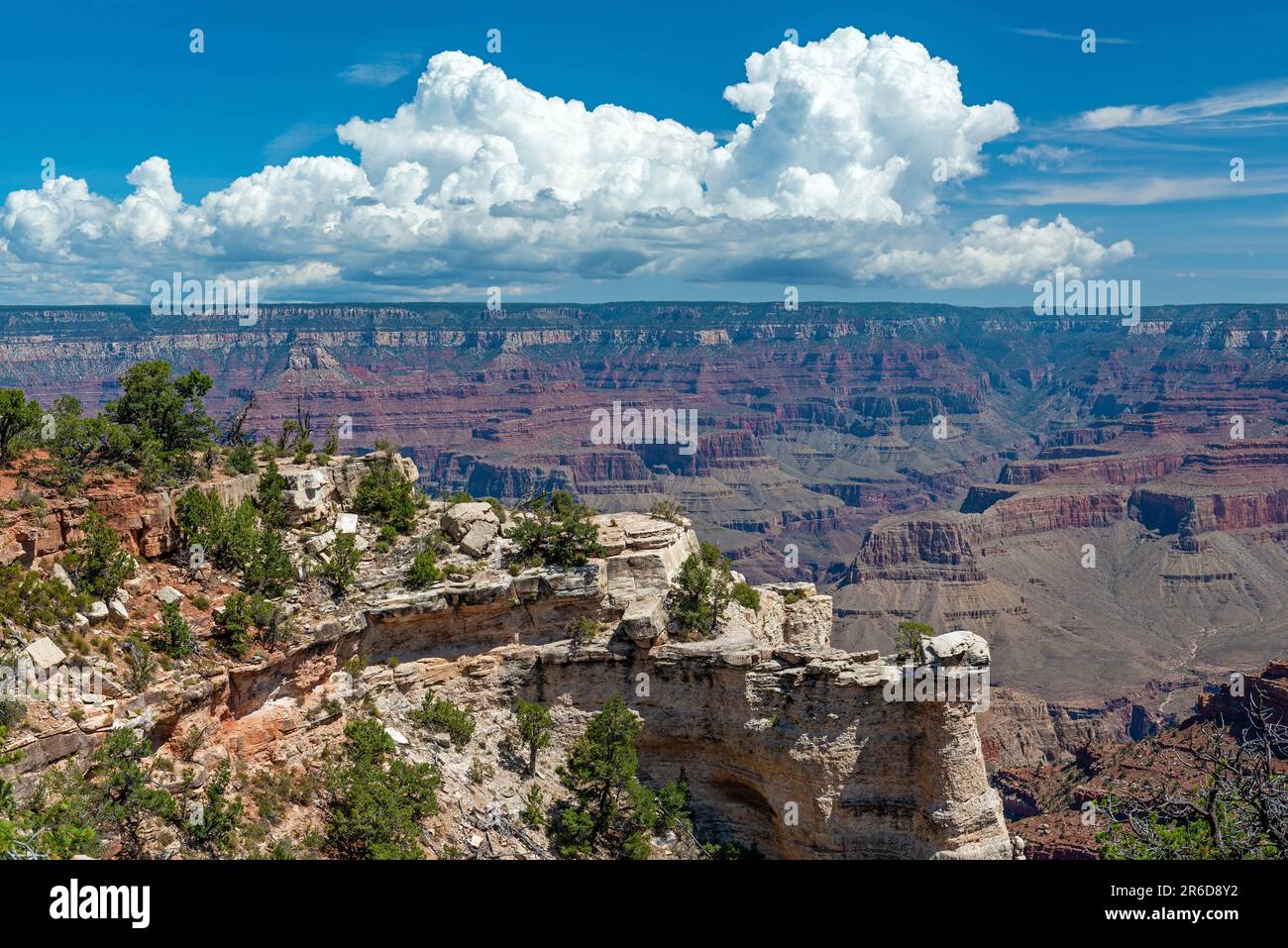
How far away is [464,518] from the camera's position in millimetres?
37719

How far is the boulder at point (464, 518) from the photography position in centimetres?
3725

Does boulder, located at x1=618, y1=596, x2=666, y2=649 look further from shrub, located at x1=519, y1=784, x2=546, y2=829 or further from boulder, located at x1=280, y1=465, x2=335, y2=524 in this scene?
boulder, located at x1=280, y1=465, x2=335, y2=524

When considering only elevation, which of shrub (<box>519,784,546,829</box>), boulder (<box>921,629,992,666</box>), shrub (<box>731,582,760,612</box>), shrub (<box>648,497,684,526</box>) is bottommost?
shrub (<box>519,784,546,829</box>)

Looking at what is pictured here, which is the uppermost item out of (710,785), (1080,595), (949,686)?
(949,686)

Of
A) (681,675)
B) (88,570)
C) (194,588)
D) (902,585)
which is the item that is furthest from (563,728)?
(902,585)

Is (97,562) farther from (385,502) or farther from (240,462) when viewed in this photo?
(385,502)

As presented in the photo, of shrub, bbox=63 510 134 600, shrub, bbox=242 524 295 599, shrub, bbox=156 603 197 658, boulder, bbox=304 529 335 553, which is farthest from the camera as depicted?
boulder, bbox=304 529 335 553

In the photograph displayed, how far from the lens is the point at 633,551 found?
36.4 m

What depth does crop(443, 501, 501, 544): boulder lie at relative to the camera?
37250mm

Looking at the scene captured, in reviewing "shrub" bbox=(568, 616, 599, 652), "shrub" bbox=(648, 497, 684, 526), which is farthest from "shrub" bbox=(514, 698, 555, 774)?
"shrub" bbox=(648, 497, 684, 526)

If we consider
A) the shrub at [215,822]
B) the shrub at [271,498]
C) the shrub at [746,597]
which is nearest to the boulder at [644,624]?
the shrub at [746,597]
